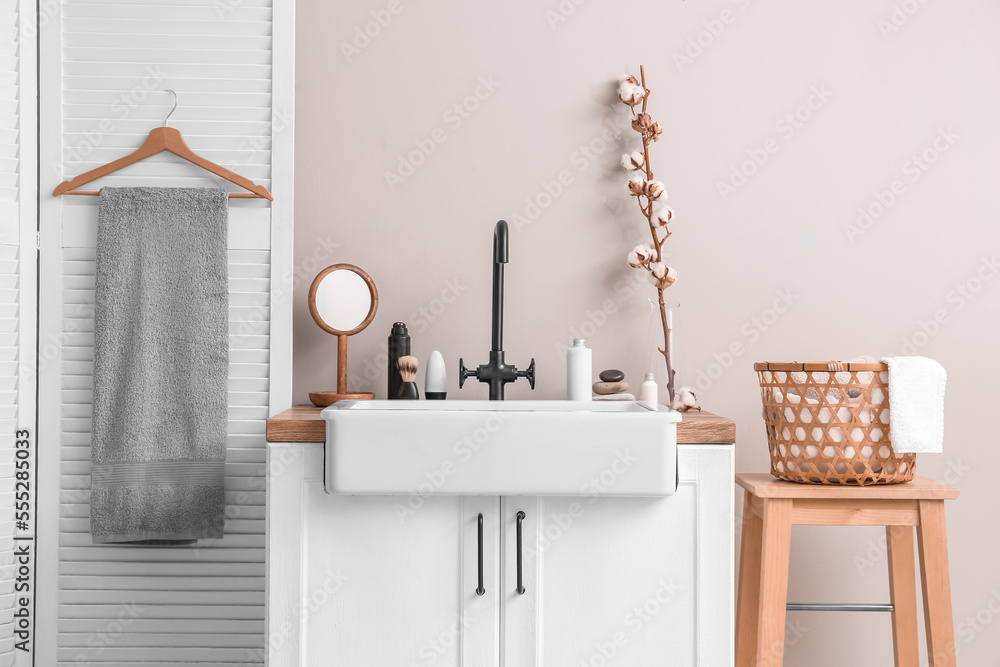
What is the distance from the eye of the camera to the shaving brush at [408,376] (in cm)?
154

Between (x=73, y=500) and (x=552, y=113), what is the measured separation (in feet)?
4.99

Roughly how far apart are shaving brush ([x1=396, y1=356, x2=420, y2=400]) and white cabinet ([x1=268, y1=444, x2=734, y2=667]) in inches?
12.9

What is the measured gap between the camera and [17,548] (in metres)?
1.59

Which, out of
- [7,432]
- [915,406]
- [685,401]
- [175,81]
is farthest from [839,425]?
[7,432]

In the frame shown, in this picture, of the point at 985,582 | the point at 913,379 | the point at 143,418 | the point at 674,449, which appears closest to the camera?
the point at 674,449

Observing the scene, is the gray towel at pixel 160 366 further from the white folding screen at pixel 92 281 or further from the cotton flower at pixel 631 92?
the cotton flower at pixel 631 92

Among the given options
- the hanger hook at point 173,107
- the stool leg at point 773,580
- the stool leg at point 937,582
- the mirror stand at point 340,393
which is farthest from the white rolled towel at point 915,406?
the hanger hook at point 173,107

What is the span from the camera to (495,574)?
49.8 inches

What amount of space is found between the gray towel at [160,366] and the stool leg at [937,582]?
4.98 ft

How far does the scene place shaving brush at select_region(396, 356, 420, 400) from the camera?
1544 millimetres

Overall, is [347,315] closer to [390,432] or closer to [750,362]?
[390,432]

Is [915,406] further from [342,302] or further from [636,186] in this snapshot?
[342,302]

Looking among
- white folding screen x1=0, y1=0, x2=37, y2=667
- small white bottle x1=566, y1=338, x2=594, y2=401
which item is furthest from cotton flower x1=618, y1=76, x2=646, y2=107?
white folding screen x1=0, y1=0, x2=37, y2=667

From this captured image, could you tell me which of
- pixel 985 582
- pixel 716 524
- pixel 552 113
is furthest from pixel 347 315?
pixel 985 582
